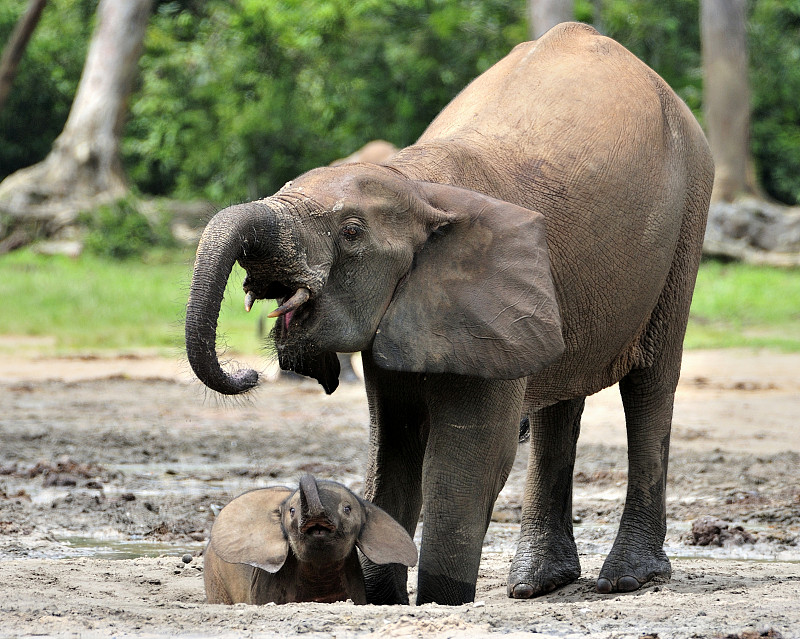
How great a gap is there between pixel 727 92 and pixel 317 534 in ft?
62.2

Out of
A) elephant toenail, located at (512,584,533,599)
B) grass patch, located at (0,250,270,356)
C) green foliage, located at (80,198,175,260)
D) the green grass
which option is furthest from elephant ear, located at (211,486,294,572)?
green foliage, located at (80,198,175,260)

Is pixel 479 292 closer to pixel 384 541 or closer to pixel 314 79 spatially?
pixel 384 541

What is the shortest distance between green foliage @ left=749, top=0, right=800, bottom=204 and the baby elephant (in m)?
21.6

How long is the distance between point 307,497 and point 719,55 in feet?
62.0

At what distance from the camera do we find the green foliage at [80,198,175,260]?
21.4 meters

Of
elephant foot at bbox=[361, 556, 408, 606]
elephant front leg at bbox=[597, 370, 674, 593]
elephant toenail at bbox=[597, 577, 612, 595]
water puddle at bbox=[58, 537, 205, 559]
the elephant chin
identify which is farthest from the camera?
water puddle at bbox=[58, 537, 205, 559]

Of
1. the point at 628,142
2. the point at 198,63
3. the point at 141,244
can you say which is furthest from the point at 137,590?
the point at 198,63

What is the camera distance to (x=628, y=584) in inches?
211

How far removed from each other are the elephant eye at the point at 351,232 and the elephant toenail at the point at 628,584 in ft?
6.90

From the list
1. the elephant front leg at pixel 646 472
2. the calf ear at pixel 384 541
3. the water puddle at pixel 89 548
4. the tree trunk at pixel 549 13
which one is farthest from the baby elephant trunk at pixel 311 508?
the tree trunk at pixel 549 13

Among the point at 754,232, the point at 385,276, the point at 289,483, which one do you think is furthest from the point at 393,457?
the point at 754,232

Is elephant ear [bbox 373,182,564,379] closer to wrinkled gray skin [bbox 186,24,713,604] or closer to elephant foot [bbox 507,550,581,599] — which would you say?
wrinkled gray skin [bbox 186,24,713,604]

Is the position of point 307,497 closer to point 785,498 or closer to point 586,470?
point 785,498

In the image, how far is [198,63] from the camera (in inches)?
1013
